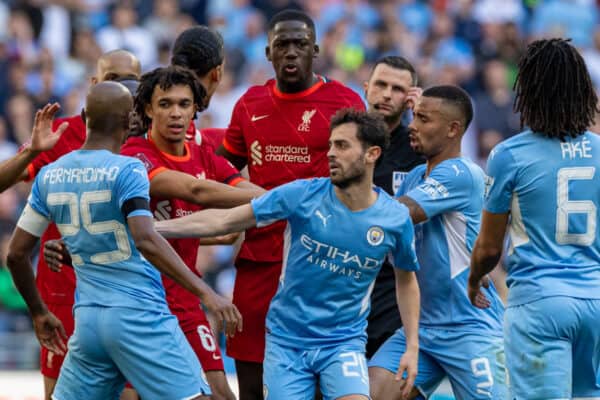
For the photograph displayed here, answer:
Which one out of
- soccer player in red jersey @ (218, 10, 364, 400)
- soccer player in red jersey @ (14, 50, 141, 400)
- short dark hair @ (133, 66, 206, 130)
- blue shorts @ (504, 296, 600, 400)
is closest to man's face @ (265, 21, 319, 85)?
soccer player in red jersey @ (218, 10, 364, 400)

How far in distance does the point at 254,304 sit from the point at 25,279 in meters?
1.85

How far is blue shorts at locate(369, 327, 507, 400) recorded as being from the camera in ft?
26.0

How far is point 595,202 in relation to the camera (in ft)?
22.8

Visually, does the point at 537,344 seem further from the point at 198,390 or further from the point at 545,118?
the point at 198,390

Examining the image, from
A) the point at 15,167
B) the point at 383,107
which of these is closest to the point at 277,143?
the point at 383,107

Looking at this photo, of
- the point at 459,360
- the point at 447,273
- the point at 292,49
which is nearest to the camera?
the point at 459,360

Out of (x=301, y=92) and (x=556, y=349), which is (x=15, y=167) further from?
(x=556, y=349)

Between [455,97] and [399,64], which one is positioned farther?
[399,64]

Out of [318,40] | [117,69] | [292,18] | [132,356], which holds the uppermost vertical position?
[318,40]

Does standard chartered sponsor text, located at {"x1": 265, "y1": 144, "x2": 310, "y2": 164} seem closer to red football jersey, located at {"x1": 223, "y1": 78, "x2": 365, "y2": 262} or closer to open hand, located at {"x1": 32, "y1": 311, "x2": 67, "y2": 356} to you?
red football jersey, located at {"x1": 223, "y1": 78, "x2": 365, "y2": 262}

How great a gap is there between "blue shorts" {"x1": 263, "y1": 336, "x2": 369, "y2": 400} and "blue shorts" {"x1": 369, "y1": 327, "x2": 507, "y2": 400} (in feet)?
1.85

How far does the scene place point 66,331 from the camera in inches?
333

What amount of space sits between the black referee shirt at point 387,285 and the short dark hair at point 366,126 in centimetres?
123

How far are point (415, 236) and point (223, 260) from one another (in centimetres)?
666
